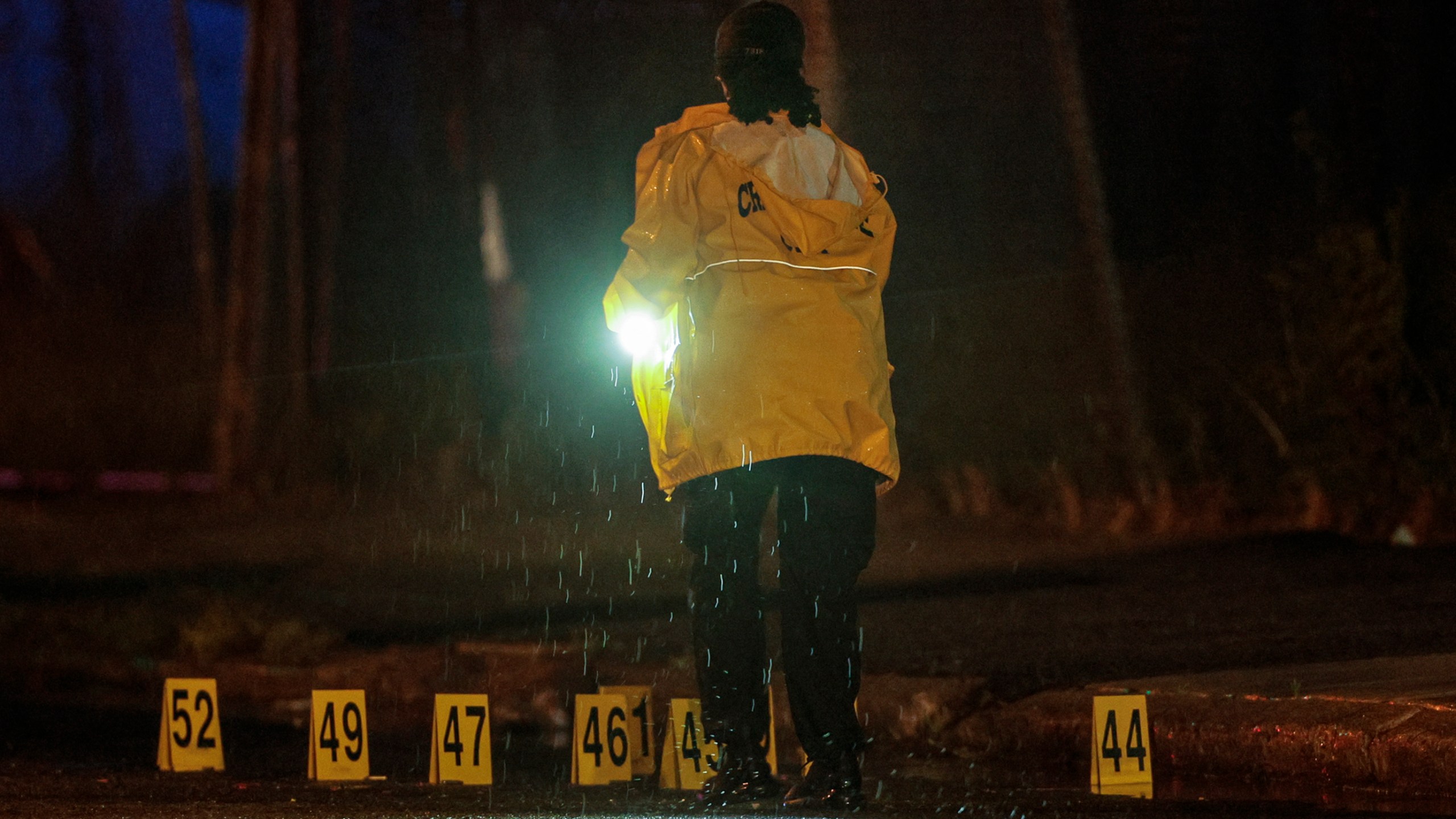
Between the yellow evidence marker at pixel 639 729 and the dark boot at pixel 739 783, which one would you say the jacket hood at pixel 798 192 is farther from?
the yellow evidence marker at pixel 639 729

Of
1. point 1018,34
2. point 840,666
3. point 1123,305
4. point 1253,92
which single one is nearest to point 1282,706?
point 840,666

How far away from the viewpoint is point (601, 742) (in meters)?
5.00

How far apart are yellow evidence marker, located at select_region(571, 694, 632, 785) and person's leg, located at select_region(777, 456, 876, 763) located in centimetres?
85

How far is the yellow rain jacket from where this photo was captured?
13.8 ft

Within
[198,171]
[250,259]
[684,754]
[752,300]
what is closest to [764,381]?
[752,300]

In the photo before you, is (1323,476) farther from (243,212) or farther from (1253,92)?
(243,212)

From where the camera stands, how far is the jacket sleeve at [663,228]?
424 cm

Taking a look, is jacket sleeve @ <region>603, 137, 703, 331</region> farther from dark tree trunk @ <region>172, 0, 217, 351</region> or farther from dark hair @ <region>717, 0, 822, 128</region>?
Result: dark tree trunk @ <region>172, 0, 217, 351</region>

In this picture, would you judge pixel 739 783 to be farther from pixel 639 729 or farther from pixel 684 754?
pixel 639 729

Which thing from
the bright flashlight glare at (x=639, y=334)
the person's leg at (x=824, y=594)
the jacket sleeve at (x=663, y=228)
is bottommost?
the person's leg at (x=824, y=594)

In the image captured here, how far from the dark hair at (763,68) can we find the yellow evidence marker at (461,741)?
1.86 m

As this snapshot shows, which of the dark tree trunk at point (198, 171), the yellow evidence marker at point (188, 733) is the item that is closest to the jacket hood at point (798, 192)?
the yellow evidence marker at point (188, 733)

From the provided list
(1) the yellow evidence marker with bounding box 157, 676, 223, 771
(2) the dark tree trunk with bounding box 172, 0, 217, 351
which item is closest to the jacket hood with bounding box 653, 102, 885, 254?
(1) the yellow evidence marker with bounding box 157, 676, 223, 771

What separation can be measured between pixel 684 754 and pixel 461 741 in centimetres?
66
